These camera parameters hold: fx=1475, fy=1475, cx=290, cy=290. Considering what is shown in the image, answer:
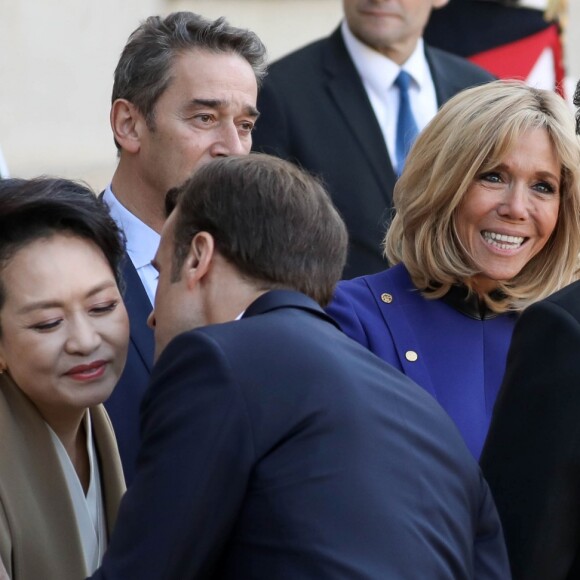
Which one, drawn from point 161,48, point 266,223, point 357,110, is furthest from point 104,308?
point 357,110

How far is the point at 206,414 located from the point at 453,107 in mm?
1812

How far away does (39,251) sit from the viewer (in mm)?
2871

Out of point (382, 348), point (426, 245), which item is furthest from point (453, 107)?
point (382, 348)

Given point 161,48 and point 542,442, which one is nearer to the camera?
point 542,442

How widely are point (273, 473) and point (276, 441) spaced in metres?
0.05

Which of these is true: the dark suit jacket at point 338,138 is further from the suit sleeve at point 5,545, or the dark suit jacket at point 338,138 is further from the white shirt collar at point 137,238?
the suit sleeve at point 5,545

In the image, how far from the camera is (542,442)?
2562mm

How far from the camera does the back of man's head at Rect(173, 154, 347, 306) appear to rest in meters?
2.32

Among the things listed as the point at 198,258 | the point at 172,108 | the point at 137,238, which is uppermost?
the point at 198,258

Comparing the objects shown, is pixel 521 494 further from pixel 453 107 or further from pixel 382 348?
pixel 453 107

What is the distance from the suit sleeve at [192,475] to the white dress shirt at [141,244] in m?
1.36

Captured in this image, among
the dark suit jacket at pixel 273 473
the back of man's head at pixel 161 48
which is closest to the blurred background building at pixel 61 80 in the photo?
the back of man's head at pixel 161 48

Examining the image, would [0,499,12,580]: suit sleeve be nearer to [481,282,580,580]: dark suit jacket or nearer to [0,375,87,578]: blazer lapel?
[0,375,87,578]: blazer lapel

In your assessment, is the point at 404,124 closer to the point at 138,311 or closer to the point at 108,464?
the point at 138,311
